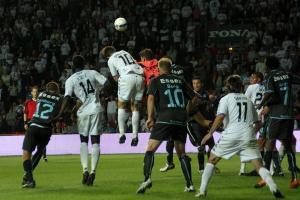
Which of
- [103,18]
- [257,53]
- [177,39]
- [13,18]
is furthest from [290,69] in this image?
[13,18]

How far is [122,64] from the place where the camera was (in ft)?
51.5

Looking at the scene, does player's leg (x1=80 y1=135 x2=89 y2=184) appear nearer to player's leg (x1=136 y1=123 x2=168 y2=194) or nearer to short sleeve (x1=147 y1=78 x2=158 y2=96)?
player's leg (x1=136 y1=123 x2=168 y2=194)

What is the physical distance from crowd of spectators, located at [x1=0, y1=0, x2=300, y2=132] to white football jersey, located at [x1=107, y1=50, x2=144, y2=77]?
9.61 m

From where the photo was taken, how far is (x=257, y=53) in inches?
1082

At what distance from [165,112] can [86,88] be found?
93.8 inches

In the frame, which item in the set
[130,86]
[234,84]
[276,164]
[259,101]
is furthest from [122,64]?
[234,84]

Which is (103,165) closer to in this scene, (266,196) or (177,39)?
(266,196)

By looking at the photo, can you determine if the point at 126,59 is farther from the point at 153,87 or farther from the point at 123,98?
the point at 153,87

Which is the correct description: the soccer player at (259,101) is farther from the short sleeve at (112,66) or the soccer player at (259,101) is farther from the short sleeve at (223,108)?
the short sleeve at (223,108)

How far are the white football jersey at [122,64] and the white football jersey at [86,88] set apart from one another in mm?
1624

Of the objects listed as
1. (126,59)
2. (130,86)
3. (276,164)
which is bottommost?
(276,164)

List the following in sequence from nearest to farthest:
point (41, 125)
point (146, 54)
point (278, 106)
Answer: point (278, 106)
point (41, 125)
point (146, 54)

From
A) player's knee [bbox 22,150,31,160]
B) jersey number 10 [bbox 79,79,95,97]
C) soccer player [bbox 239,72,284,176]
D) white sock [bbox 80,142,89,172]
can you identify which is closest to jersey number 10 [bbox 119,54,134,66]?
jersey number 10 [bbox 79,79,95,97]

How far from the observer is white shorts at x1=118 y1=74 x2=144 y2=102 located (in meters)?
15.7
